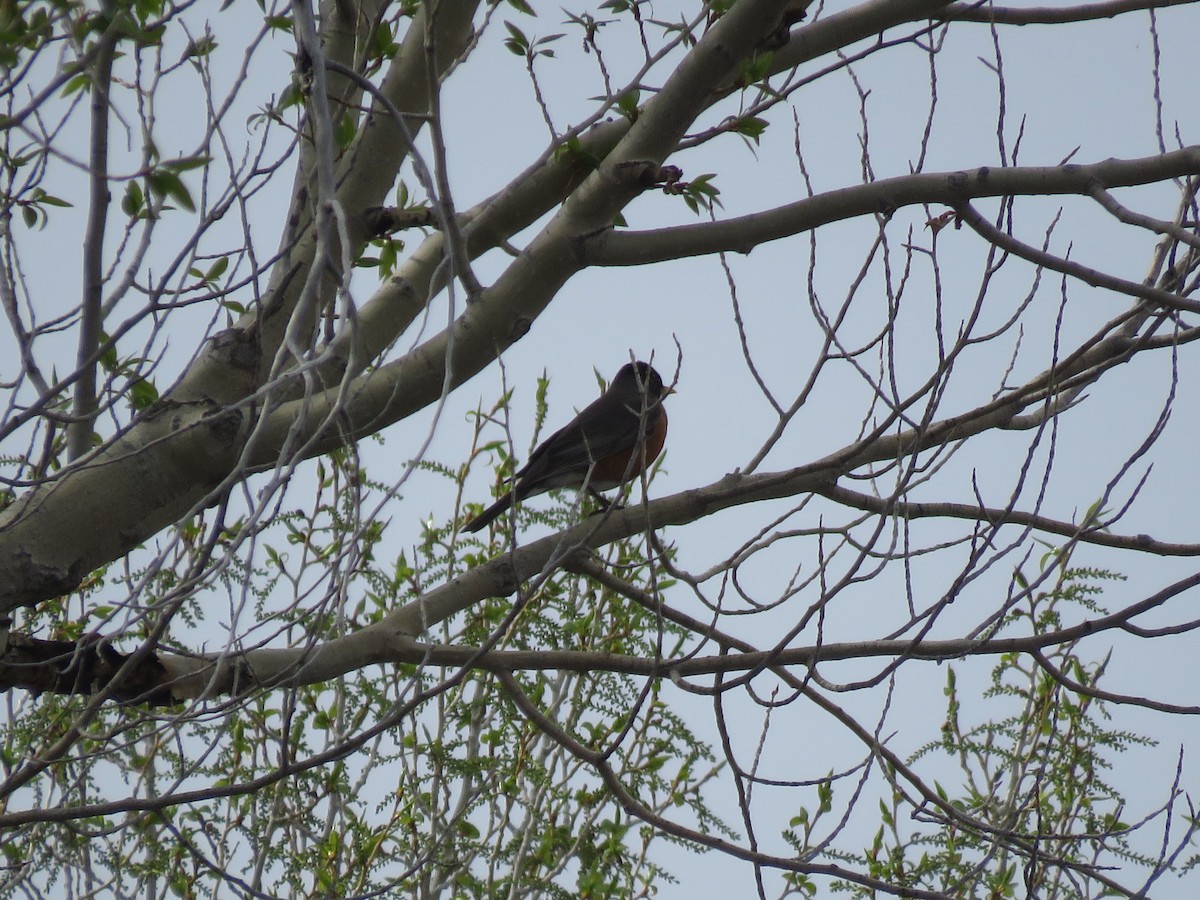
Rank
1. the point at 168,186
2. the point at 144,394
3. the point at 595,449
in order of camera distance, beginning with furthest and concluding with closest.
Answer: the point at 595,449
the point at 144,394
the point at 168,186

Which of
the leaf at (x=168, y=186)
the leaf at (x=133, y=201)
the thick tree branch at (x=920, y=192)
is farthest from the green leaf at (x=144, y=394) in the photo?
the thick tree branch at (x=920, y=192)

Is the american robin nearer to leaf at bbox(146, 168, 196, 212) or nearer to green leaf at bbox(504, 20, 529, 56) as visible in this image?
green leaf at bbox(504, 20, 529, 56)

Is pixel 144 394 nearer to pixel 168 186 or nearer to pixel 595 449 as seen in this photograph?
pixel 168 186

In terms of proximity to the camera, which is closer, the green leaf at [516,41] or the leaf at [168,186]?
the leaf at [168,186]

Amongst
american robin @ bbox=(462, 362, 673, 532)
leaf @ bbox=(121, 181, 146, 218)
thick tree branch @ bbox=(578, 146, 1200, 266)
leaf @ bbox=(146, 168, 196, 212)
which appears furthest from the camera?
american robin @ bbox=(462, 362, 673, 532)

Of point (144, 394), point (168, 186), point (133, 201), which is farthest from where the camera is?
point (144, 394)

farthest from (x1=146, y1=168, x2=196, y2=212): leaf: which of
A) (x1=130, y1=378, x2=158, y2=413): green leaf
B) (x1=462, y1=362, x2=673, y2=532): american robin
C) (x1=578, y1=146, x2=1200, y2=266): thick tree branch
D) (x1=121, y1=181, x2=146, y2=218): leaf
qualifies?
(x1=462, y1=362, x2=673, y2=532): american robin

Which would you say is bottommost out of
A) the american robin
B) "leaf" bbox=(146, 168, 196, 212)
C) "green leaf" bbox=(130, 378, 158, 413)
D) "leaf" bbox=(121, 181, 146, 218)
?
"leaf" bbox=(146, 168, 196, 212)

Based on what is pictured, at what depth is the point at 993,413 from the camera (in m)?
3.90

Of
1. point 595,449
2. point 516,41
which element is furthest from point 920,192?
point 595,449

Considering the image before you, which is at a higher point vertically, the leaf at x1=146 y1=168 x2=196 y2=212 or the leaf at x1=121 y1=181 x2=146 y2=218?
the leaf at x1=121 y1=181 x2=146 y2=218

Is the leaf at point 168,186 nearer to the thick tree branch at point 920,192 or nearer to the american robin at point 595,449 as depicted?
the thick tree branch at point 920,192

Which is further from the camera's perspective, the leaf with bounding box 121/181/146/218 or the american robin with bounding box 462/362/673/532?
the american robin with bounding box 462/362/673/532

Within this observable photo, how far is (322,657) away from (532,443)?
201cm
